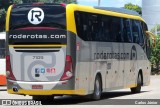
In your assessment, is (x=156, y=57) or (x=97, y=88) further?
(x=156, y=57)

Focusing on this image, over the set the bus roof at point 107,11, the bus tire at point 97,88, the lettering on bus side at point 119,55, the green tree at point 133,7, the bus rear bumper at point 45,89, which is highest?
the bus roof at point 107,11

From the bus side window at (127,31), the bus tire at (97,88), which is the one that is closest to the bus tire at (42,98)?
the bus tire at (97,88)

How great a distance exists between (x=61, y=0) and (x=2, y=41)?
40.2 metres

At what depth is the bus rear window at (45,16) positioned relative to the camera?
1822 centimetres

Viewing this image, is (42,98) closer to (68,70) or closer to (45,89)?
(45,89)

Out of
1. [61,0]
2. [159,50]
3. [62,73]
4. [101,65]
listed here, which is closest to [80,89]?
[62,73]

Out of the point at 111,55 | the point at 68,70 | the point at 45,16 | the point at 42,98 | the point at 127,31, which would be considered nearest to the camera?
the point at 68,70

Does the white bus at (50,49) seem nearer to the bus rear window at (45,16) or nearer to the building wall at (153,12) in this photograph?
the bus rear window at (45,16)

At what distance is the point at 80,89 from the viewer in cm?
1862

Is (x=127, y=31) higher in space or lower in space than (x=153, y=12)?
higher

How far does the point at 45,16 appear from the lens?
1828 centimetres

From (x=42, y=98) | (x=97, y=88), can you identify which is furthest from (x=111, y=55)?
(x=42, y=98)

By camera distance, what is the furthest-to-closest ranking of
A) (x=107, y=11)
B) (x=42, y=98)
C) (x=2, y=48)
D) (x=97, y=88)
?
(x=2, y=48), (x=107, y=11), (x=42, y=98), (x=97, y=88)

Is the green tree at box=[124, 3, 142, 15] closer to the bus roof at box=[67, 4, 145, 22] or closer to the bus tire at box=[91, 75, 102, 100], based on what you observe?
the bus roof at box=[67, 4, 145, 22]
